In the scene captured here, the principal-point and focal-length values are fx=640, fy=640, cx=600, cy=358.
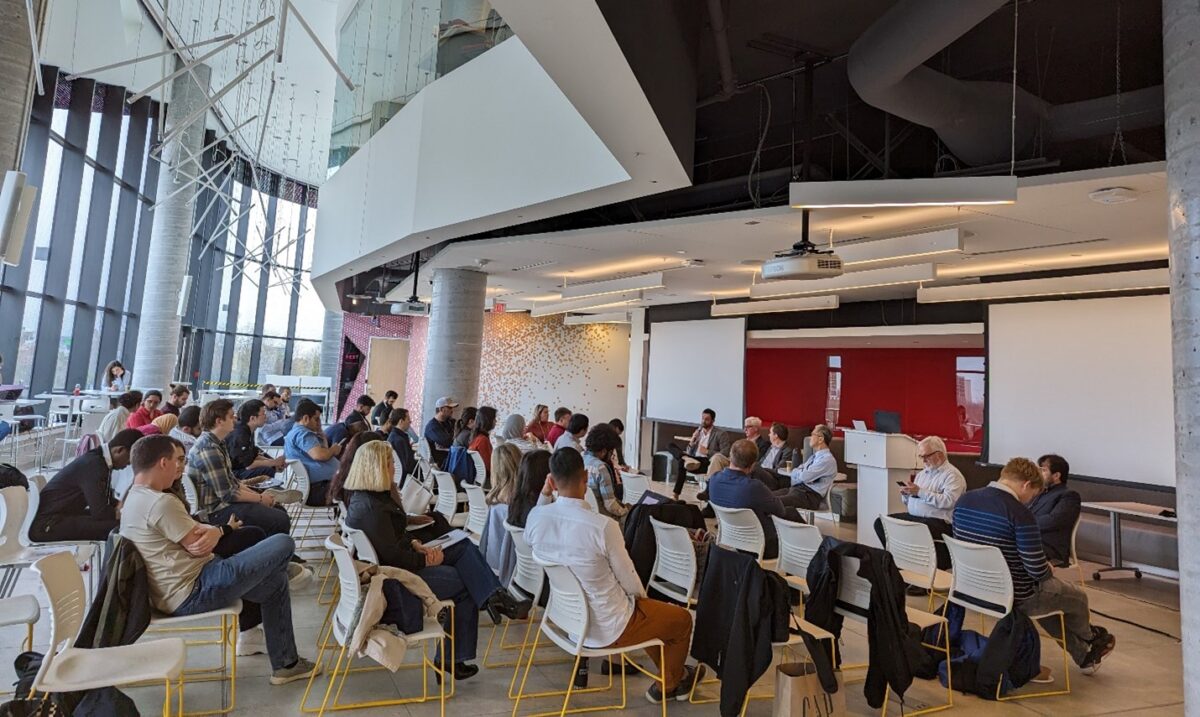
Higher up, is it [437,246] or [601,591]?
[437,246]

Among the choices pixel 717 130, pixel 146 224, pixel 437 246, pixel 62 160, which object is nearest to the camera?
pixel 717 130

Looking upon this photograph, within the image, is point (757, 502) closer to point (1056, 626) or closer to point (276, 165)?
point (1056, 626)

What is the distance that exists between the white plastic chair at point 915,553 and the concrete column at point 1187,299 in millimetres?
1524

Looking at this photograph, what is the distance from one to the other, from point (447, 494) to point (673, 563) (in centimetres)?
269

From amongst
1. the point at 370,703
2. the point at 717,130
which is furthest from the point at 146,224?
the point at 370,703

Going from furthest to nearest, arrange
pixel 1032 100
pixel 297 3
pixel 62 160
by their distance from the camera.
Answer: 1. pixel 297 3
2. pixel 62 160
3. pixel 1032 100

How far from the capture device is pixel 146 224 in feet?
43.3

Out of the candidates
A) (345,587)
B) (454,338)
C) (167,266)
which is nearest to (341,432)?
(454,338)

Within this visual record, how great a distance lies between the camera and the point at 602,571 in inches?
113

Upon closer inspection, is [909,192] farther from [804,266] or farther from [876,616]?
[876,616]

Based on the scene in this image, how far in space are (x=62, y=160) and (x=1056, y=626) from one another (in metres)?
13.9

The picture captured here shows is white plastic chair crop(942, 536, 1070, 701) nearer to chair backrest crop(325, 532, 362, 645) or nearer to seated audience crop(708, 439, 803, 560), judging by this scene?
seated audience crop(708, 439, 803, 560)

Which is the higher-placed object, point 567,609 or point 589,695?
point 567,609

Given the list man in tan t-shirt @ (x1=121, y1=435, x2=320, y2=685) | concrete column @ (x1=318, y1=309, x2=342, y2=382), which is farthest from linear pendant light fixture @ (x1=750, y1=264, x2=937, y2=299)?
concrete column @ (x1=318, y1=309, x2=342, y2=382)
